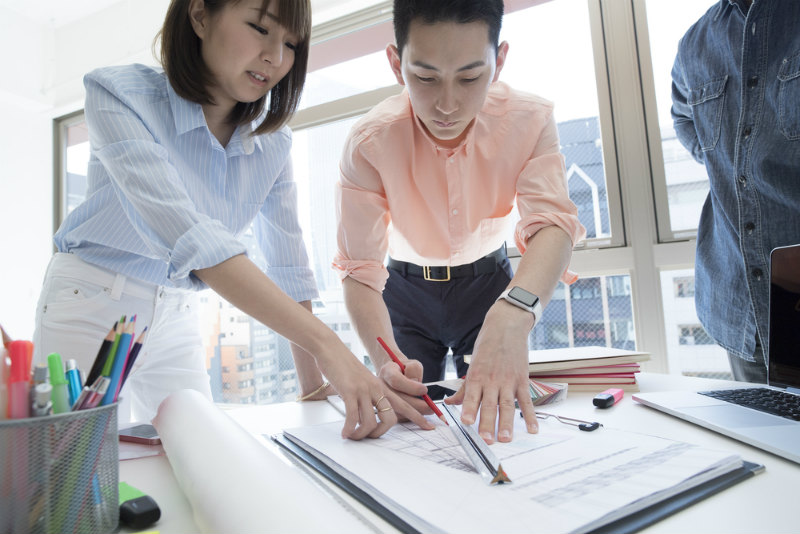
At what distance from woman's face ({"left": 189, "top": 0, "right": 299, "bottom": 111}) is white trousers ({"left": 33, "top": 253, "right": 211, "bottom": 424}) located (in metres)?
0.44

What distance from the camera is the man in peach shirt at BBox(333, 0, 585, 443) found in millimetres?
877

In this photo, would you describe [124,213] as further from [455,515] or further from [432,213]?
[455,515]

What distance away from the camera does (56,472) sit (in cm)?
39

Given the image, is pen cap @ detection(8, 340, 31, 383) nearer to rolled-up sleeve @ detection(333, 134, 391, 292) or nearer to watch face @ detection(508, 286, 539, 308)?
watch face @ detection(508, 286, 539, 308)

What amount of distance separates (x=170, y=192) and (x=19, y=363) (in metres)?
0.50

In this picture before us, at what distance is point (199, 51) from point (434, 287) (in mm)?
804

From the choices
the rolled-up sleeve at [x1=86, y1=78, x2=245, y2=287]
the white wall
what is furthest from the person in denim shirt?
the white wall

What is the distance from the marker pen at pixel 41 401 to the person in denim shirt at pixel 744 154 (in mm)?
1325

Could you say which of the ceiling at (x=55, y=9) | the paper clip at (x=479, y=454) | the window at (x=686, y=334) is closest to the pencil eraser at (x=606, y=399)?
the paper clip at (x=479, y=454)

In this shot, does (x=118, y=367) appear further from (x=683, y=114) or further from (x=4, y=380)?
(x=683, y=114)

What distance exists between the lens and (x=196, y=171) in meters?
1.08

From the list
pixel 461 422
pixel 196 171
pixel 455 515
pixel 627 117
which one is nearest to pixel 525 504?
pixel 455 515

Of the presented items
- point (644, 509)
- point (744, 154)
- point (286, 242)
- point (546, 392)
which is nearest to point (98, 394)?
point (644, 509)

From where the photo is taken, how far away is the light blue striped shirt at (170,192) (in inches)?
32.8
